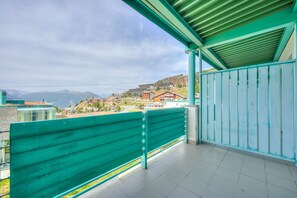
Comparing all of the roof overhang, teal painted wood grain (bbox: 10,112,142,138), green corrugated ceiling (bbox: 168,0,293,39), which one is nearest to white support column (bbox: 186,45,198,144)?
the roof overhang

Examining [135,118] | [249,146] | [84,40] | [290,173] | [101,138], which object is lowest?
[290,173]

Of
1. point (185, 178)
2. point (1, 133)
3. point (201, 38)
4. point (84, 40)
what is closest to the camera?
point (1, 133)

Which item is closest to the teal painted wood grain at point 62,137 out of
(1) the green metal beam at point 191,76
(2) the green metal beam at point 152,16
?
(2) the green metal beam at point 152,16

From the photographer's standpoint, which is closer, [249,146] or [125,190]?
[125,190]

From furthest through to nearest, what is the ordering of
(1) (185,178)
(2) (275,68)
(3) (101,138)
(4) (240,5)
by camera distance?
(2) (275,68) → (4) (240,5) → (1) (185,178) → (3) (101,138)

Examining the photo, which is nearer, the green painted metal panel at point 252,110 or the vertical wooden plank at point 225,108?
the green painted metal panel at point 252,110

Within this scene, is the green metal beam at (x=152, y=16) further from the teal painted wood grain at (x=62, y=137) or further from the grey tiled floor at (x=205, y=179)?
the grey tiled floor at (x=205, y=179)

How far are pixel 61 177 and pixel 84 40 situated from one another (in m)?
12.1

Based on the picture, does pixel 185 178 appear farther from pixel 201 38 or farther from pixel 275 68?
pixel 201 38

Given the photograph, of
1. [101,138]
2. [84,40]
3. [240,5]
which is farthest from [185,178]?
[84,40]

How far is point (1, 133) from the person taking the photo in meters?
1.00

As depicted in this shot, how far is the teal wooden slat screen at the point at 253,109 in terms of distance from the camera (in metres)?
2.19

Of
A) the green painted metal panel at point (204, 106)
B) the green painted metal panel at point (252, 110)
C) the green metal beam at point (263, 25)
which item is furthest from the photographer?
the green painted metal panel at point (204, 106)

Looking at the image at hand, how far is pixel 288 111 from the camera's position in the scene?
217 centimetres
